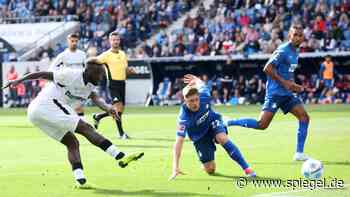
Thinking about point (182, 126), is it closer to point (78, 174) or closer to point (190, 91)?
point (190, 91)

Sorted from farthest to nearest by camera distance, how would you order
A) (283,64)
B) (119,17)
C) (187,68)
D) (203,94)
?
(119,17)
(187,68)
(283,64)
(203,94)

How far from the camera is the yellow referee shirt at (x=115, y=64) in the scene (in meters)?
21.2

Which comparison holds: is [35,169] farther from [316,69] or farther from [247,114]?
[316,69]

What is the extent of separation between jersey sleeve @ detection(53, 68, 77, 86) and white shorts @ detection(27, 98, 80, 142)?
275 mm

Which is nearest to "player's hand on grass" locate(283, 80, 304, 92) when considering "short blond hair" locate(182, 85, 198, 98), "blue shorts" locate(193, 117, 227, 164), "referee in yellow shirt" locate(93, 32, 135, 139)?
"blue shorts" locate(193, 117, 227, 164)

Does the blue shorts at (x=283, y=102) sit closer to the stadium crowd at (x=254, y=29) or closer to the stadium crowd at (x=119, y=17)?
the stadium crowd at (x=254, y=29)

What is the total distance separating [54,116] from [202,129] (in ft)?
7.02

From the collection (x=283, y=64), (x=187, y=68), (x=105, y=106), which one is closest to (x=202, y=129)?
(x=105, y=106)

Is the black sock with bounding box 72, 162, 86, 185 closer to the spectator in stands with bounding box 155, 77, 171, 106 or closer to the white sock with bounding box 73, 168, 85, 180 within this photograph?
the white sock with bounding box 73, 168, 85, 180

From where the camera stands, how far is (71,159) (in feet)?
38.9

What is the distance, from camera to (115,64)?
21.3 metres

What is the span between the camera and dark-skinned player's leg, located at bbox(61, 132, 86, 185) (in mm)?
11562

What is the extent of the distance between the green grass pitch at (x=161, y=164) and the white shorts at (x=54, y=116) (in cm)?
76

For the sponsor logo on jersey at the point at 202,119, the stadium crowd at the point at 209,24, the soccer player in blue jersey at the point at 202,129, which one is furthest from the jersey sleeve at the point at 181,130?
the stadium crowd at the point at 209,24
